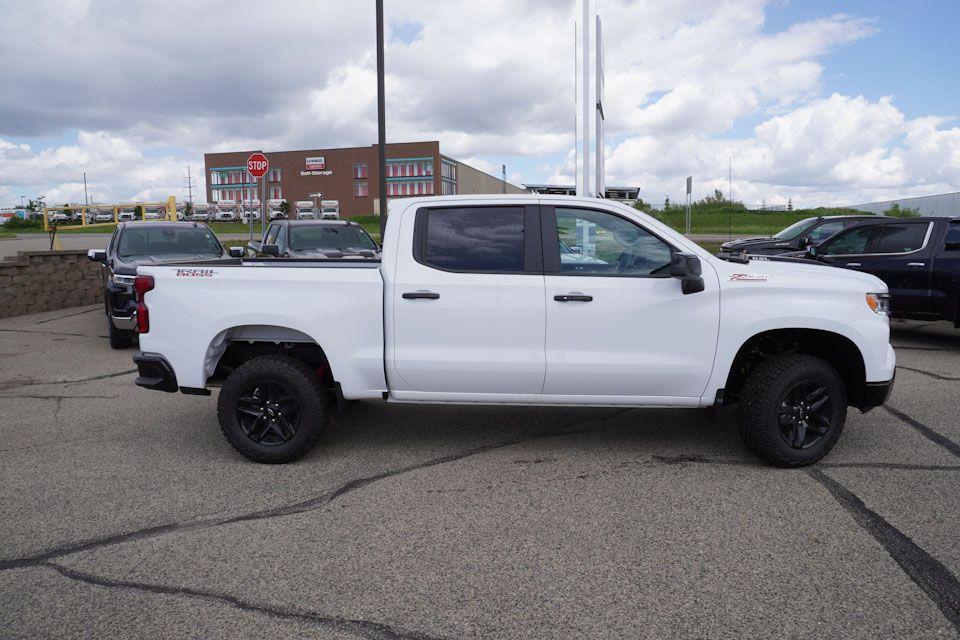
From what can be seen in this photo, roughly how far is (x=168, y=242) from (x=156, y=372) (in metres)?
7.08

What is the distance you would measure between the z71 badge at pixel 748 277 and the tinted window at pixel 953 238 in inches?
248

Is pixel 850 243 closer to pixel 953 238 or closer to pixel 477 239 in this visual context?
pixel 953 238

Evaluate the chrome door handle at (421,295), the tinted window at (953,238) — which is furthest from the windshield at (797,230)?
the chrome door handle at (421,295)

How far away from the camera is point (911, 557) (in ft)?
12.2

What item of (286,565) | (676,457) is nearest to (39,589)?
(286,565)

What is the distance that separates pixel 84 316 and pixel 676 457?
12.0 metres

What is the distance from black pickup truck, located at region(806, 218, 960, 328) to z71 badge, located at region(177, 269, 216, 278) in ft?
28.2

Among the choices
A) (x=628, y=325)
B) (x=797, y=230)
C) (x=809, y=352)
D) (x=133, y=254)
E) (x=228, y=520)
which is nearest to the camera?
(x=228, y=520)

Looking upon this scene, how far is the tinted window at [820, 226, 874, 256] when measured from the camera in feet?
34.9

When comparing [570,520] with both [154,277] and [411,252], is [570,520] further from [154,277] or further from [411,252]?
[154,277]

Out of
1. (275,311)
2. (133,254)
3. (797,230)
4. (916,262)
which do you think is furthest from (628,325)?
(797,230)

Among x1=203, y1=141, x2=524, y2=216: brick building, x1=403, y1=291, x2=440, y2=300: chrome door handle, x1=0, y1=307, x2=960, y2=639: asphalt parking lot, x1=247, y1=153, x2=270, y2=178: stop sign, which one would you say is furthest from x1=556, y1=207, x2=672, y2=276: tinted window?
x1=203, y1=141, x2=524, y2=216: brick building

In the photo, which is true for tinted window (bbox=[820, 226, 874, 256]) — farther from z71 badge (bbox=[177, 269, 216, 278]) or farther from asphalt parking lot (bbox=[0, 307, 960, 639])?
z71 badge (bbox=[177, 269, 216, 278])

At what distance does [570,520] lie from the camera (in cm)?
421
